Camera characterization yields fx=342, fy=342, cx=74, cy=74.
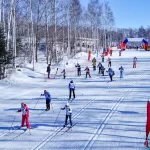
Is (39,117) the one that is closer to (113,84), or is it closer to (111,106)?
(111,106)

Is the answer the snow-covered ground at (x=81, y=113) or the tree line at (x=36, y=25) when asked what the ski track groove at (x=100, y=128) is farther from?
the tree line at (x=36, y=25)

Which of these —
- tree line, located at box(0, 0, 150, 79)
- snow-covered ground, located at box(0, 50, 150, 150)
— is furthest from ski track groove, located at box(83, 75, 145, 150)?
tree line, located at box(0, 0, 150, 79)

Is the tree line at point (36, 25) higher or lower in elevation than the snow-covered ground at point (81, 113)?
higher

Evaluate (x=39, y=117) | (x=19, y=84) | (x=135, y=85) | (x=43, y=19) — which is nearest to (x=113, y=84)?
(x=135, y=85)

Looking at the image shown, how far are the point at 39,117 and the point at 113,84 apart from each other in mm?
13859

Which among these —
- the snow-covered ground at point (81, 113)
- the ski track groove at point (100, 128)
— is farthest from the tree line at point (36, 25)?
the ski track groove at point (100, 128)

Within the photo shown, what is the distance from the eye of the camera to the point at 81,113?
63.4 ft

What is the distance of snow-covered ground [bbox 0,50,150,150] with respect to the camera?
548 inches

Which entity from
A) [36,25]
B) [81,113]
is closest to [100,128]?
[81,113]

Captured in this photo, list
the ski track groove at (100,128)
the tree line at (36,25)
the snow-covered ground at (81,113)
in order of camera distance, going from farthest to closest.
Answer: the tree line at (36,25)
the snow-covered ground at (81,113)
the ski track groove at (100,128)

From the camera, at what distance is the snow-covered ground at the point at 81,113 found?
13.9 m

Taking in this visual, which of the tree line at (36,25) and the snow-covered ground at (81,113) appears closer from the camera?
the snow-covered ground at (81,113)

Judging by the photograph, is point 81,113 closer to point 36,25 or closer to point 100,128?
point 100,128

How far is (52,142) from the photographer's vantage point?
14.0 meters
